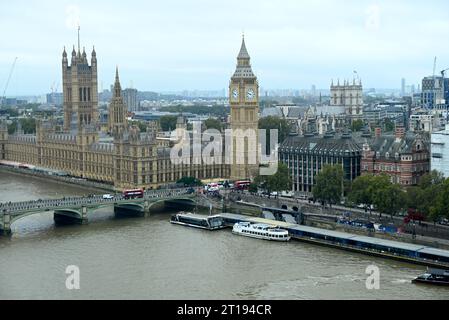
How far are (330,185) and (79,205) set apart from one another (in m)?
13.7

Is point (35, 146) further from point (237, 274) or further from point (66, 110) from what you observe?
point (237, 274)

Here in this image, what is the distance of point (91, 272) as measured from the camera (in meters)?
29.6

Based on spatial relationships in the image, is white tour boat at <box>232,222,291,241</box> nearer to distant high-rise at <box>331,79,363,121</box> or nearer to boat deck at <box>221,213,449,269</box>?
boat deck at <box>221,213,449,269</box>

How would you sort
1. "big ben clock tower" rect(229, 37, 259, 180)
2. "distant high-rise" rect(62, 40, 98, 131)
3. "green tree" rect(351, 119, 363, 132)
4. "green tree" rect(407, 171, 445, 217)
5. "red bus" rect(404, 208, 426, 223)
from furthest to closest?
"green tree" rect(351, 119, 363, 132)
"distant high-rise" rect(62, 40, 98, 131)
"big ben clock tower" rect(229, 37, 259, 180)
"green tree" rect(407, 171, 445, 217)
"red bus" rect(404, 208, 426, 223)

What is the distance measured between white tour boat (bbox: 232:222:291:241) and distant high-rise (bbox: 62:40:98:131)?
38054 millimetres

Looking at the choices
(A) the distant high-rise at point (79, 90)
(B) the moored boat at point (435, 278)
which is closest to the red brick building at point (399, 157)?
(B) the moored boat at point (435, 278)

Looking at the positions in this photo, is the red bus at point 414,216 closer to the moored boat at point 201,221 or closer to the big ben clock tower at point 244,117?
the moored boat at point 201,221

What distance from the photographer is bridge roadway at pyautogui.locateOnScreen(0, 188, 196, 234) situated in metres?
37.6

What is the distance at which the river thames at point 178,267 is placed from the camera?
88.4 feet

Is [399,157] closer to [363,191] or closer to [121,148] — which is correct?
[363,191]

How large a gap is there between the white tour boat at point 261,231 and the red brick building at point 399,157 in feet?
32.9

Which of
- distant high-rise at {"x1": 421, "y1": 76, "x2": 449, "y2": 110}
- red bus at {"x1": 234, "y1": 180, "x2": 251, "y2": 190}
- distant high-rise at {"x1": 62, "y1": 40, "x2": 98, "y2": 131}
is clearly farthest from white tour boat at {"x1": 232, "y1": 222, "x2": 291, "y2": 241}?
distant high-rise at {"x1": 421, "y1": 76, "x2": 449, "y2": 110}

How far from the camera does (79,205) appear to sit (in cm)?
4016
